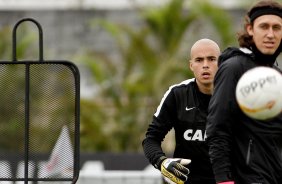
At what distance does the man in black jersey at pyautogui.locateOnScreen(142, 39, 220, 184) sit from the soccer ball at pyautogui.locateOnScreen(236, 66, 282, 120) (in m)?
2.11

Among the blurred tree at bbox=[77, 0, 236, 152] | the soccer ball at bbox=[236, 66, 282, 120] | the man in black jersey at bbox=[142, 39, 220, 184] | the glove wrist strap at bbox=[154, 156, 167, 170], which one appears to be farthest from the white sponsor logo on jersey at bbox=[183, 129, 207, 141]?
the blurred tree at bbox=[77, 0, 236, 152]

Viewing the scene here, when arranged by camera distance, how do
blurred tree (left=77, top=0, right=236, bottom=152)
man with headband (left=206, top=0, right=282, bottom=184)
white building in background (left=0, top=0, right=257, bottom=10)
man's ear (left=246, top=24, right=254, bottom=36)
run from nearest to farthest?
man with headband (left=206, top=0, right=282, bottom=184), man's ear (left=246, top=24, right=254, bottom=36), blurred tree (left=77, top=0, right=236, bottom=152), white building in background (left=0, top=0, right=257, bottom=10)

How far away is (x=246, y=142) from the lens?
293 inches

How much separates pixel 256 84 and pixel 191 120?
2.31 metres

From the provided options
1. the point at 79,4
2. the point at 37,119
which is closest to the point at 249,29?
the point at 37,119

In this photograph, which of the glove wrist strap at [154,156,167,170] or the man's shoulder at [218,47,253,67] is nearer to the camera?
the man's shoulder at [218,47,253,67]

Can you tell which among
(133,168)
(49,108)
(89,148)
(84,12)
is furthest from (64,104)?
(84,12)

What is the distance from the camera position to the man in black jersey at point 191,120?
364 inches

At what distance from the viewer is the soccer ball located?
7012mm

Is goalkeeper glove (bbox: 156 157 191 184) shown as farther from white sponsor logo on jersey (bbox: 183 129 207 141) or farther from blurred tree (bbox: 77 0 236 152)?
blurred tree (bbox: 77 0 236 152)

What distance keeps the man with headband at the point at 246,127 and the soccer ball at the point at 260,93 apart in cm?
29

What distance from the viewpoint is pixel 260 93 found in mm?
7004

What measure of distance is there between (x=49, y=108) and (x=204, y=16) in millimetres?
14016

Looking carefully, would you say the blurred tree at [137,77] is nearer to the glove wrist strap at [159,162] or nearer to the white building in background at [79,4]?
the white building in background at [79,4]
